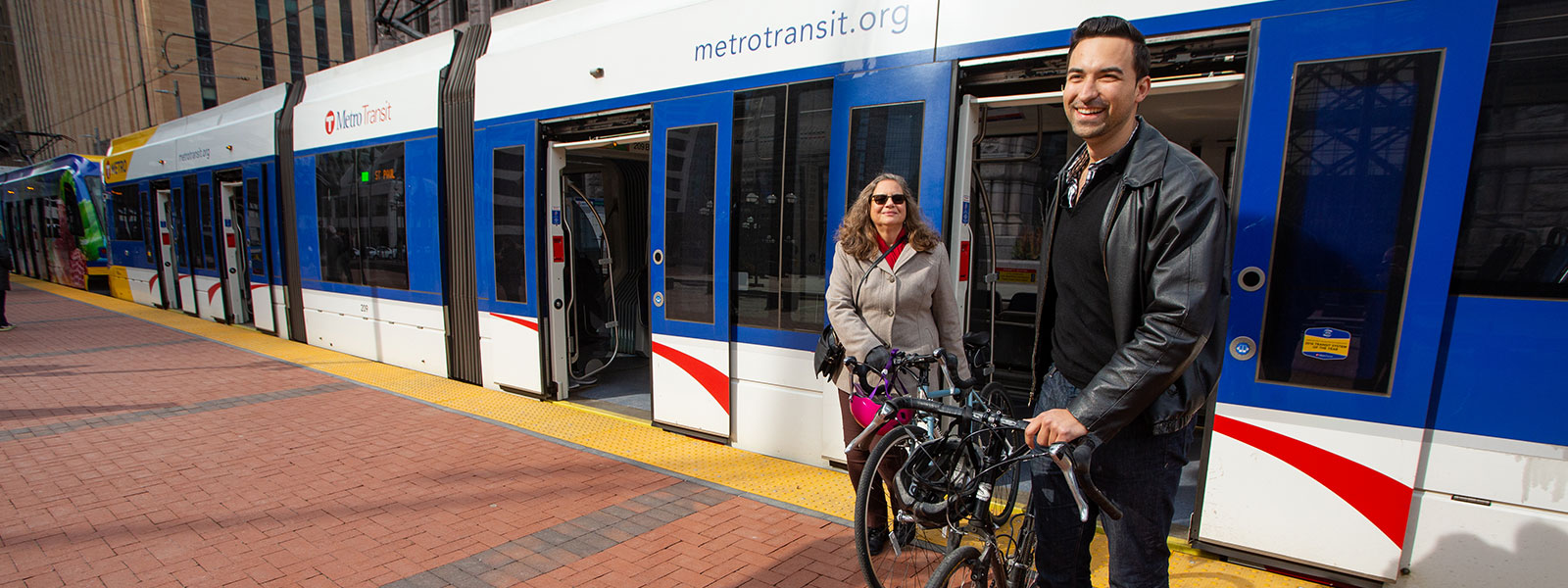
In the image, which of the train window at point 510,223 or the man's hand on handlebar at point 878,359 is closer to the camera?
the man's hand on handlebar at point 878,359

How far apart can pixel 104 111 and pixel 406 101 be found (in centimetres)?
5623

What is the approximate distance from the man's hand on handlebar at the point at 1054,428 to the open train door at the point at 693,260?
300cm

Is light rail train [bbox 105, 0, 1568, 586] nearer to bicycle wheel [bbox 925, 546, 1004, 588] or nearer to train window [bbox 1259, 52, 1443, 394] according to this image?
train window [bbox 1259, 52, 1443, 394]

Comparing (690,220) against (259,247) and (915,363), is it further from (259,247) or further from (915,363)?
(259,247)

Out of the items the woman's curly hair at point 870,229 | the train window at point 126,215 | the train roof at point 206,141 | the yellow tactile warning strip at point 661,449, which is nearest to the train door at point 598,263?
the yellow tactile warning strip at point 661,449

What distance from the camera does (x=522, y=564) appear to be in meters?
3.12

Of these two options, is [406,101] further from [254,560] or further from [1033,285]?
[1033,285]

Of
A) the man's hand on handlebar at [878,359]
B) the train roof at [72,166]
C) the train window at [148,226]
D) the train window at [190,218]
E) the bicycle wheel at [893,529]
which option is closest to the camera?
the bicycle wheel at [893,529]

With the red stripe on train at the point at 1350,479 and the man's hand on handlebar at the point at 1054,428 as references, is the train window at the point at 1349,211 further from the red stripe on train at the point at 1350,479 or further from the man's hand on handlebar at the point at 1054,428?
the man's hand on handlebar at the point at 1054,428

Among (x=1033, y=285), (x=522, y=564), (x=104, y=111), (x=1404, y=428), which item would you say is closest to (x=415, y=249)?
(x=522, y=564)

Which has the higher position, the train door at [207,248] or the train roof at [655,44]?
the train roof at [655,44]

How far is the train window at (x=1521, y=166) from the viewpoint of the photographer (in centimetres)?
234

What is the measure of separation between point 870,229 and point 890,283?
0.88 feet

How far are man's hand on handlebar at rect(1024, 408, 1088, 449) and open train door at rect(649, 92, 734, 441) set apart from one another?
3002 millimetres
